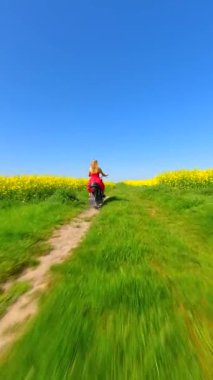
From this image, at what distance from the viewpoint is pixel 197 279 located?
11.6ft

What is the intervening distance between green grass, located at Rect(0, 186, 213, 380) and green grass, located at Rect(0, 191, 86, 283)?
1.15m

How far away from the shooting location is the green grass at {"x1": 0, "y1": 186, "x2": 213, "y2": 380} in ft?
6.48

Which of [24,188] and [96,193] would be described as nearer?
[96,193]

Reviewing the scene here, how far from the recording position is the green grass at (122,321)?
1.97m

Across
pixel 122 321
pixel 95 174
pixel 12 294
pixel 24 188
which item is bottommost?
pixel 12 294

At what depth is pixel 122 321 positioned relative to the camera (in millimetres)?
2512

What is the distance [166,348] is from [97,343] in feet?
2.24

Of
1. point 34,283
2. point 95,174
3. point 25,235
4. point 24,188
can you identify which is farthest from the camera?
point 24,188

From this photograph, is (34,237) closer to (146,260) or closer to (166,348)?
(146,260)

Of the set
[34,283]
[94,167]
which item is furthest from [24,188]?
[34,283]

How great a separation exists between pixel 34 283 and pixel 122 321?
1811 mm

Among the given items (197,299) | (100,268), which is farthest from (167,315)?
(100,268)

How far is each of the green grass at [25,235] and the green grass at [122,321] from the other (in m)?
1.15

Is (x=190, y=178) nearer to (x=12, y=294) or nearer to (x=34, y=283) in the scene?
(x=34, y=283)
